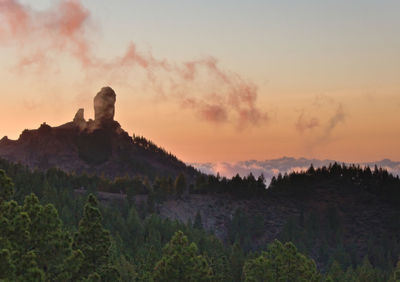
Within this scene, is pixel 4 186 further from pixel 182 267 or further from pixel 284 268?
pixel 284 268

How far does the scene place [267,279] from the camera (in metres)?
79.6

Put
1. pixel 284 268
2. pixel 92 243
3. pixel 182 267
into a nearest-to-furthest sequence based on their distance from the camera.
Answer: pixel 92 243 < pixel 182 267 < pixel 284 268

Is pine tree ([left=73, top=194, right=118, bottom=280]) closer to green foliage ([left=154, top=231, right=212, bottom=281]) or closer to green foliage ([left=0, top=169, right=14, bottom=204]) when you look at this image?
green foliage ([left=154, top=231, right=212, bottom=281])

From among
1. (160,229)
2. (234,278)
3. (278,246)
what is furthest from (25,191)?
(278,246)

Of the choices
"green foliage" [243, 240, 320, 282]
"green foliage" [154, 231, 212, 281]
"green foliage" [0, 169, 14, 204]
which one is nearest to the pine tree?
"green foliage" [154, 231, 212, 281]

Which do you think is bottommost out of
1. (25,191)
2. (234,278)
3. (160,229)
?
(234,278)

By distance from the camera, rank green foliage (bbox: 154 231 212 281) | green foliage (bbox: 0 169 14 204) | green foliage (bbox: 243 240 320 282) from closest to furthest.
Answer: green foliage (bbox: 0 169 14 204) → green foliage (bbox: 154 231 212 281) → green foliage (bbox: 243 240 320 282)

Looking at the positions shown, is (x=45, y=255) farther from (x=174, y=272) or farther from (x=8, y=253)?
(x=174, y=272)

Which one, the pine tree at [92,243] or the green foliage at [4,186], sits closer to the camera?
the green foliage at [4,186]

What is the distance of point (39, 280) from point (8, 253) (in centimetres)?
435

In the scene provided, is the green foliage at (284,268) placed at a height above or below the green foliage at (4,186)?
below

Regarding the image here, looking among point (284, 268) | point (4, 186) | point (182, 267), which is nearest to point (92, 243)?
point (182, 267)

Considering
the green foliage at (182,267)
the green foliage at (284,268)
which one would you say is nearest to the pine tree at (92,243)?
the green foliage at (182,267)

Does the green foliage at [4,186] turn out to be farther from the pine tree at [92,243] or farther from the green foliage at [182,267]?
the green foliage at [182,267]
